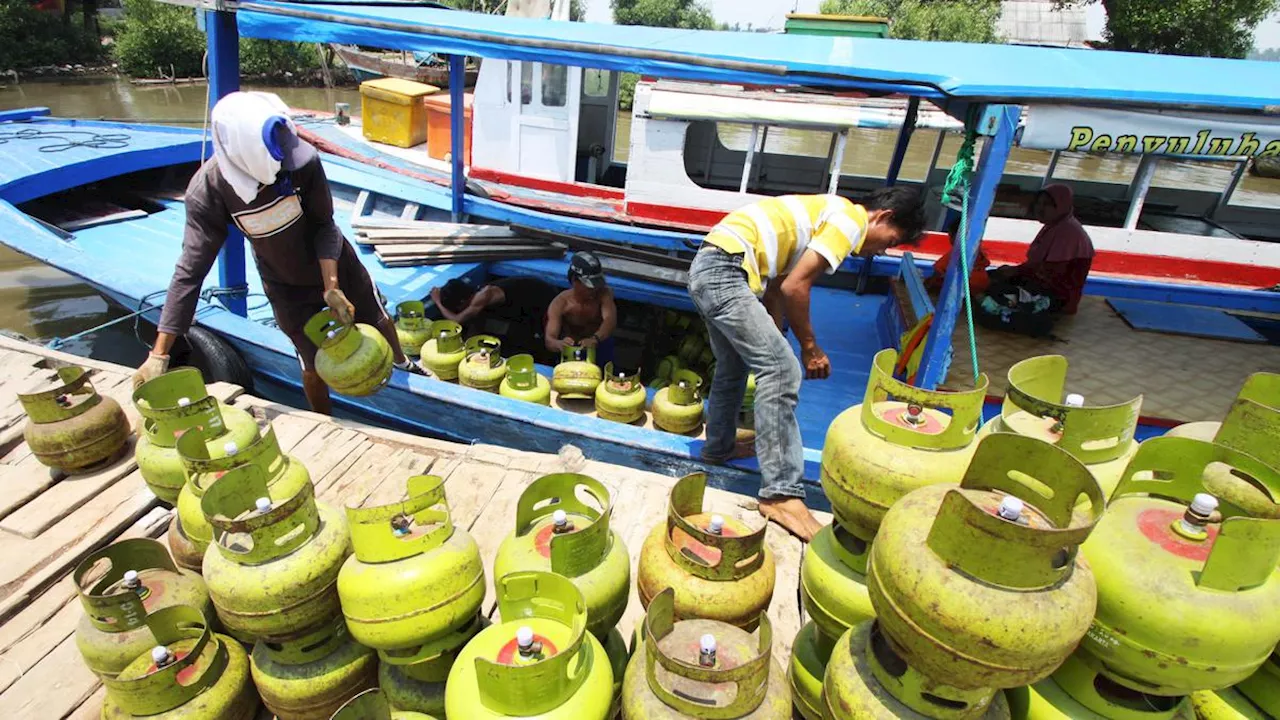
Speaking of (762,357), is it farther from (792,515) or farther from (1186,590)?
(1186,590)

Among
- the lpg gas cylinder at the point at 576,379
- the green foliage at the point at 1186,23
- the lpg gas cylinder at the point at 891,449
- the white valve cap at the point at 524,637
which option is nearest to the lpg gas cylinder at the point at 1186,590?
the lpg gas cylinder at the point at 891,449

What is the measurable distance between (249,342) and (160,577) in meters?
2.77

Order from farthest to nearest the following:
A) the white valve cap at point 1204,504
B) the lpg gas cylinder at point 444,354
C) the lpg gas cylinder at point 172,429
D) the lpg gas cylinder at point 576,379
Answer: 1. the lpg gas cylinder at point 444,354
2. the lpg gas cylinder at point 576,379
3. the lpg gas cylinder at point 172,429
4. the white valve cap at point 1204,504

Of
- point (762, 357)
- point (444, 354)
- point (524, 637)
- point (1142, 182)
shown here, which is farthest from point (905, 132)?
point (524, 637)

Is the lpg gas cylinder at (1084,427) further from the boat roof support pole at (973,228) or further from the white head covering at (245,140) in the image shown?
the white head covering at (245,140)

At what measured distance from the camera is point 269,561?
173cm

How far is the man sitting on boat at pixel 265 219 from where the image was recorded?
9.32 ft

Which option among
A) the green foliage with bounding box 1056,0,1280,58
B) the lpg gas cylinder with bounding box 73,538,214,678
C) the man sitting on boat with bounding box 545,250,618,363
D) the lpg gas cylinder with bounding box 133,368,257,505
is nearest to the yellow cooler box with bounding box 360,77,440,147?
the man sitting on boat with bounding box 545,250,618,363

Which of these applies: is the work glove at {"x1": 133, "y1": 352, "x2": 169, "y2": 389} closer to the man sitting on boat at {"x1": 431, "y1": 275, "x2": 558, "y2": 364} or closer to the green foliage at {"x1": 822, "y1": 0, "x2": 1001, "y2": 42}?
the man sitting on boat at {"x1": 431, "y1": 275, "x2": 558, "y2": 364}

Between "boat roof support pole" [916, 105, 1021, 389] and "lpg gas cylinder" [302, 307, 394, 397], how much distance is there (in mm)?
2822

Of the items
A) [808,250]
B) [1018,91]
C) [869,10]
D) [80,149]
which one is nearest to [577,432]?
[808,250]

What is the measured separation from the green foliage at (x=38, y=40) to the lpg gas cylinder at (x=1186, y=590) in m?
31.4

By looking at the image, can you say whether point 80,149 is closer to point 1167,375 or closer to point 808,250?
point 808,250

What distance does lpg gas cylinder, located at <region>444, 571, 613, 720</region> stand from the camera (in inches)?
55.8
